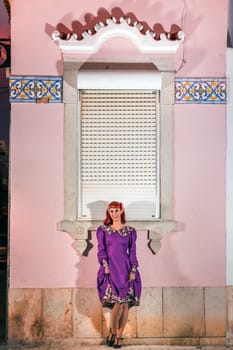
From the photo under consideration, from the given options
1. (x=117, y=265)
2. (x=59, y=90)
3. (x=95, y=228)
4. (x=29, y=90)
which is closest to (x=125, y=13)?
(x=59, y=90)

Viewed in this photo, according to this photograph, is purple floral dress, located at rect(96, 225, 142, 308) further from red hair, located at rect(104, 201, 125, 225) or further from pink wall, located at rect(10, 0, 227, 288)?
pink wall, located at rect(10, 0, 227, 288)

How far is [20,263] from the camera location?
22.3 feet

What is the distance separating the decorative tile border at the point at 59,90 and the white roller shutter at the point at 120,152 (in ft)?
1.14

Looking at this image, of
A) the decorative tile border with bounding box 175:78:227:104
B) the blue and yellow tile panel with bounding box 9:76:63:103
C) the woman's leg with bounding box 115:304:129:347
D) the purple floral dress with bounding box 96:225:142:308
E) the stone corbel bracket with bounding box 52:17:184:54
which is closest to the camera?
the purple floral dress with bounding box 96:225:142:308

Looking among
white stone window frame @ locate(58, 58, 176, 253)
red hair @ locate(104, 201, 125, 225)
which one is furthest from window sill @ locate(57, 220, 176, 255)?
red hair @ locate(104, 201, 125, 225)

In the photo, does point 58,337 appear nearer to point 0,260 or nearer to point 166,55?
point 166,55

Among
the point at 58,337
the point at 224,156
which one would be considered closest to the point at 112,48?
the point at 224,156

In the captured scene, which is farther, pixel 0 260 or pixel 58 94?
pixel 0 260

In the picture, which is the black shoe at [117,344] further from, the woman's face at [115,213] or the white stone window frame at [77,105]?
the woman's face at [115,213]

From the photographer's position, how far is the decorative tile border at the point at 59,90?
685 centimetres

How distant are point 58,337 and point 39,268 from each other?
97 centimetres

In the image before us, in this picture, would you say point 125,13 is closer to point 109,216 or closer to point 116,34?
point 116,34

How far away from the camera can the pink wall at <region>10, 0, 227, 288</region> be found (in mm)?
6816

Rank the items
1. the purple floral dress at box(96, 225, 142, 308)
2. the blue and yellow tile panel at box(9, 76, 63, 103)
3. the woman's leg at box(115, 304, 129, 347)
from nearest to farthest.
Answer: the purple floral dress at box(96, 225, 142, 308), the woman's leg at box(115, 304, 129, 347), the blue and yellow tile panel at box(9, 76, 63, 103)
